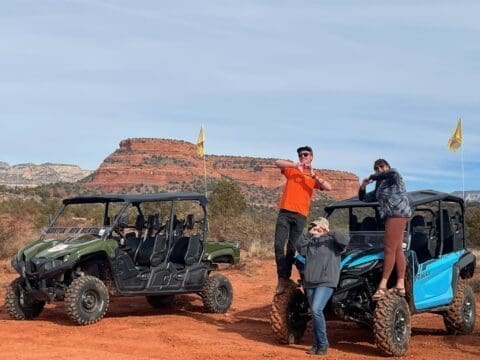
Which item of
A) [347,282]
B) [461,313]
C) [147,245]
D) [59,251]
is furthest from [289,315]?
[147,245]

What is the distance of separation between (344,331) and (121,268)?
3491mm

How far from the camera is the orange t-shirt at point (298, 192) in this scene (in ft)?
30.6

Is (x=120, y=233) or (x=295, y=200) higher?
(x=295, y=200)

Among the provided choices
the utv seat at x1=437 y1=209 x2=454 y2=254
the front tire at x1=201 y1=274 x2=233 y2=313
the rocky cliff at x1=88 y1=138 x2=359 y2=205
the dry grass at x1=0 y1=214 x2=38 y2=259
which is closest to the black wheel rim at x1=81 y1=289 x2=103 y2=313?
the front tire at x1=201 y1=274 x2=233 y2=313

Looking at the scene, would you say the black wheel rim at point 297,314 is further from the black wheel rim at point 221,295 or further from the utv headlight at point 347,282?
the black wheel rim at point 221,295

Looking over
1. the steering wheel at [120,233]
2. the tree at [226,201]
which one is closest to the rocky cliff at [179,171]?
the tree at [226,201]

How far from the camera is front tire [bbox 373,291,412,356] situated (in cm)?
805

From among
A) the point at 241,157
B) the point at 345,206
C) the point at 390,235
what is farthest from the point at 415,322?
the point at 241,157

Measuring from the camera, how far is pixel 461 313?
32.4 feet

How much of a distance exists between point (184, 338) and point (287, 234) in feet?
6.26

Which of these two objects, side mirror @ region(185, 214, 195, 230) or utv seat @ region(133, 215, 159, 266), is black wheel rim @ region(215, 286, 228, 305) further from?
utv seat @ region(133, 215, 159, 266)

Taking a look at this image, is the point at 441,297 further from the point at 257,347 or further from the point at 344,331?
the point at 257,347

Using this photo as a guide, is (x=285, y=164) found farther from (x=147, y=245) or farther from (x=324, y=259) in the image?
(x=147, y=245)

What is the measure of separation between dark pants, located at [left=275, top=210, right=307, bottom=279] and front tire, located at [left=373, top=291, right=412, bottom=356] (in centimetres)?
147
